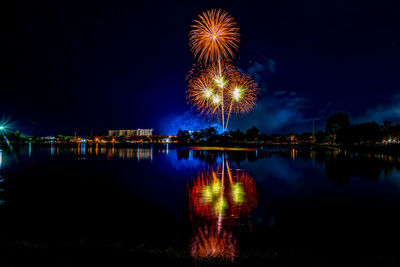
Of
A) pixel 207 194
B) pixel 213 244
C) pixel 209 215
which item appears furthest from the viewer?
pixel 207 194

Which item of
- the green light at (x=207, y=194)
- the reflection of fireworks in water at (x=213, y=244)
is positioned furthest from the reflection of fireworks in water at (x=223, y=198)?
the reflection of fireworks in water at (x=213, y=244)

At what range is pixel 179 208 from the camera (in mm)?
11023

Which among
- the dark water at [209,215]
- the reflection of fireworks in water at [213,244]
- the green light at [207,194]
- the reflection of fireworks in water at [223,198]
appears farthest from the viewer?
the green light at [207,194]

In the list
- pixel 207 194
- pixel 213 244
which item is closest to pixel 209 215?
pixel 213 244

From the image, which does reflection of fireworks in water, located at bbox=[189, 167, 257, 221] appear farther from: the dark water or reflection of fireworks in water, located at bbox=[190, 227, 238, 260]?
reflection of fireworks in water, located at bbox=[190, 227, 238, 260]

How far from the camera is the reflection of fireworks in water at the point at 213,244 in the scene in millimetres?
6602

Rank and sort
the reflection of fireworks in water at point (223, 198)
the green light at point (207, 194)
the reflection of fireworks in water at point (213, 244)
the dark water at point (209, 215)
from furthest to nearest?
the green light at point (207, 194)
the reflection of fireworks in water at point (223, 198)
the dark water at point (209, 215)
the reflection of fireworks in water at point (213, 244)

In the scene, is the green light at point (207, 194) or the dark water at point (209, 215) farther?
the green light at point (207, 194)

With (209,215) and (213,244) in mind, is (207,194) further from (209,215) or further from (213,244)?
(213,244)

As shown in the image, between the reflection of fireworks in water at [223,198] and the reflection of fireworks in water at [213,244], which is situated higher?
the reflection of fireworks in water at [223,198]

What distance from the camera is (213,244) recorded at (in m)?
7.20

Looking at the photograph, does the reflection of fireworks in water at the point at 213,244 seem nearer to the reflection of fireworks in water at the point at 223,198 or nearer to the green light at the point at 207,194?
the reflection of fireworks in water at the point at 223,198

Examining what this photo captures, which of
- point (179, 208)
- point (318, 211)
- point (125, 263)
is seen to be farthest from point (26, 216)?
point (318, 211)

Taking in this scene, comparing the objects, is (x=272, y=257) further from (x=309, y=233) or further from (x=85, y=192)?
(x=85, y=192)
